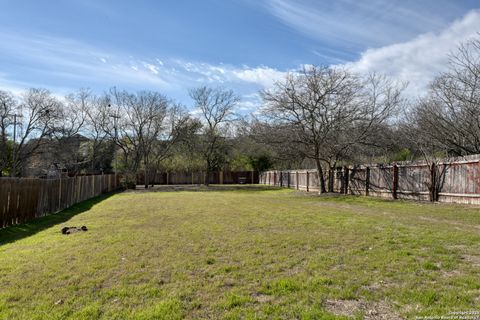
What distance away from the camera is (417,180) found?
1555 cm

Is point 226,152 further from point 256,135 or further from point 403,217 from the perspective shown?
point 403,217

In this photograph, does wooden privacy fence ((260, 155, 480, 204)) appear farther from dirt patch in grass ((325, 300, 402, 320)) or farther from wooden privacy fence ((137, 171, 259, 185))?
wooden privacy fence ((137, 171, 259, 185))

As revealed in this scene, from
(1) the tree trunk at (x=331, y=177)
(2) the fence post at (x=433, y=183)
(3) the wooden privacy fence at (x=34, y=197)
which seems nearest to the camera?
(3) the wooden privacy fence at (x=34, y=197)

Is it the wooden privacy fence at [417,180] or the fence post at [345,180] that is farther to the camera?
the fence post at [345,180]

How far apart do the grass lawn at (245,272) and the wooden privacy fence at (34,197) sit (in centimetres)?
198

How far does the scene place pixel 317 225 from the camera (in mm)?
9305

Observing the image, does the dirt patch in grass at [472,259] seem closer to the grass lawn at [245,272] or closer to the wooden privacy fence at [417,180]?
the grass lawn at [245,272]

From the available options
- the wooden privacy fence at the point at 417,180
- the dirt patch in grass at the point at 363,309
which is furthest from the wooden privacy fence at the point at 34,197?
the wooden privacy fence at the point at 417,180

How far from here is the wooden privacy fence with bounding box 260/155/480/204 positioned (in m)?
12.8

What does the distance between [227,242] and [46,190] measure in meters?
9.22

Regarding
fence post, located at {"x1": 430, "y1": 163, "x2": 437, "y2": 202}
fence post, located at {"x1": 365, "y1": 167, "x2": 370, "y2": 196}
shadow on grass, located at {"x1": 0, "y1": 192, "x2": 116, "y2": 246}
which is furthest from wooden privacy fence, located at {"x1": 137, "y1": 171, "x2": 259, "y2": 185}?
shadow on grass, located at {"x1": 0, "y1": 192, "x2": 116, "y2": 246}

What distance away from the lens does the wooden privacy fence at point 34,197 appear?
10.3m

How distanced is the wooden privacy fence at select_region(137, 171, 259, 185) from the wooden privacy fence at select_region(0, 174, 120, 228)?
102 feet

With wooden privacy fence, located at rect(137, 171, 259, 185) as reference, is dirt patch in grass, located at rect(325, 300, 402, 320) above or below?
below
